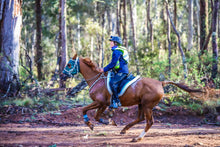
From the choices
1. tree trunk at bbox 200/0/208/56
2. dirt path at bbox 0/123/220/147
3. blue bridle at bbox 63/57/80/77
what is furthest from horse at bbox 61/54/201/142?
tree trunk at bbox 200/0/208/56

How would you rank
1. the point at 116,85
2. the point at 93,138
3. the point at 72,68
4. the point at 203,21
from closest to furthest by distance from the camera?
1. the point at 93,138
2. the point at 116,85
3. the point at 72,68
4. the point at 203,21

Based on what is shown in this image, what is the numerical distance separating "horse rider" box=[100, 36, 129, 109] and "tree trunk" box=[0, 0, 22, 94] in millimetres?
6580

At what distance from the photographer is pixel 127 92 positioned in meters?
7.52

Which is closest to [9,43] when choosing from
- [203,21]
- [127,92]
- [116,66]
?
[116,66]

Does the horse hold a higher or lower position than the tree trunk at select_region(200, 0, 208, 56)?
lower

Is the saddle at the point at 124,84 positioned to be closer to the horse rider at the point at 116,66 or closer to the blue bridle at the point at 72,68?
the horse rider at the point at 116,66

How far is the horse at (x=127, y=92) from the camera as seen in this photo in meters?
7.34

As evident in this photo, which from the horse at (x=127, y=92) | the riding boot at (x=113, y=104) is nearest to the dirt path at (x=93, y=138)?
the horse at (x=127, y=92)

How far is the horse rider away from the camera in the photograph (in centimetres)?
741

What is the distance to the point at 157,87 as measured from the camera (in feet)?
24.4

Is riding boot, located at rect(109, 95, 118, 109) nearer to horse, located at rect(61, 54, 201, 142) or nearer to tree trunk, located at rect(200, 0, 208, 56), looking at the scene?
horse, located at rect(61, 54, 201, 142)

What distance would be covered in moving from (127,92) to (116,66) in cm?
91

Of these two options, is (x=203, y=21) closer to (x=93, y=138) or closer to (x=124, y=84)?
(x=124, y=84)

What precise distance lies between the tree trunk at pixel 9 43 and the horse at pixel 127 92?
5.48 meters
